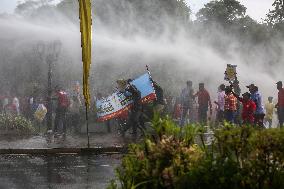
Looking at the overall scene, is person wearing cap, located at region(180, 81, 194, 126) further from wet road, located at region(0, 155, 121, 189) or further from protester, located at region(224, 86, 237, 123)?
wet road, located at region(0, 155, 121, 189)

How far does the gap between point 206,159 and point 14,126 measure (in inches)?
594

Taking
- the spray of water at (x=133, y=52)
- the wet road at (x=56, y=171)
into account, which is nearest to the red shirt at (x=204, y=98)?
the wet road at (x=56, y=171)

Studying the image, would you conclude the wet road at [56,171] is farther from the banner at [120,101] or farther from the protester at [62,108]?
the protester at [62,108]

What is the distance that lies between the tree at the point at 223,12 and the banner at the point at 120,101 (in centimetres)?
2960

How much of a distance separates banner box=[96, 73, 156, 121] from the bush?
494 inches

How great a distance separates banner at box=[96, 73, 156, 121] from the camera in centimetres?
1736

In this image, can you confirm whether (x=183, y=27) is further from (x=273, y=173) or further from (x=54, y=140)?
(x=273, y=173)

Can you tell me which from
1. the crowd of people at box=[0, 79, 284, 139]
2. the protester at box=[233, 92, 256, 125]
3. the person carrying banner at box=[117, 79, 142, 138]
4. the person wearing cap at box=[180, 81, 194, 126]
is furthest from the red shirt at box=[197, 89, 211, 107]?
the protester at box=[233, 92, 256, 125]

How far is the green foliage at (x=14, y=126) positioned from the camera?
18.3 metres

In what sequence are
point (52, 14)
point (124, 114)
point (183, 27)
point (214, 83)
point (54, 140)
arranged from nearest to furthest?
1. point (54, 140)
2. point (124, 114)
3. point (214, 83)
4. point (183, 27)
5. point (52, 14)

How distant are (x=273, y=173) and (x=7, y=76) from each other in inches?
1303

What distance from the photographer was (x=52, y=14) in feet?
123

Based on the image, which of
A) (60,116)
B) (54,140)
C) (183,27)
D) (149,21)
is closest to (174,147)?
(54,140)

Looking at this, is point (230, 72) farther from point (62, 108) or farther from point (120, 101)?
point (62, 108)
